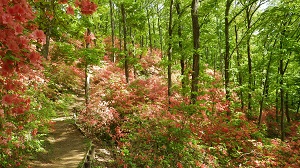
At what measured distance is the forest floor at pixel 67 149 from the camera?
7.37 meters

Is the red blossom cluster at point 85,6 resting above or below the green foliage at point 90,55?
below

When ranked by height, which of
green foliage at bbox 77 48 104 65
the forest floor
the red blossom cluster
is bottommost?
the forest floor

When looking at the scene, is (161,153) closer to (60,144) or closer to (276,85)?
(60,144)

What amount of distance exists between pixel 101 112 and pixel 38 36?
771 centimetres

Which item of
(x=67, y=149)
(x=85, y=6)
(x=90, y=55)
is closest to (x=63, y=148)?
(x=67, y=149)

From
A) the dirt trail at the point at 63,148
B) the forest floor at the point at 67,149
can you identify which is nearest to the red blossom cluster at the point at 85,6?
the forest floor at the point at 67,149

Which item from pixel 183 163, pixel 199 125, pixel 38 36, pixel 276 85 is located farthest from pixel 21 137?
pixel 276 85

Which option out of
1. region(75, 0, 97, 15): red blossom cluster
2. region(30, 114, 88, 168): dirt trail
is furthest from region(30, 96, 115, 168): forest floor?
region(75, 0, 97, 15): red blossom cluster

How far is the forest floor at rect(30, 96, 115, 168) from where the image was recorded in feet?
24.2

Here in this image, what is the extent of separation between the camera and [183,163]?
22.8ft

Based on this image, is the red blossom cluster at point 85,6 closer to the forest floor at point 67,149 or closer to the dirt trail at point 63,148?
the forest floor at point 67,149

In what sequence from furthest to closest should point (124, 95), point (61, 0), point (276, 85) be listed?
1. point (124, 95)
2. point (276, 85)
3. point (61, 0)

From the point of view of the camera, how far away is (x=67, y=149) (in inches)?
337

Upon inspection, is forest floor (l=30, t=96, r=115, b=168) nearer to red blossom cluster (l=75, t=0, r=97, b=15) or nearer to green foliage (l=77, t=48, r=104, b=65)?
green foliage (l=77, t=48, r=104, b=65)
